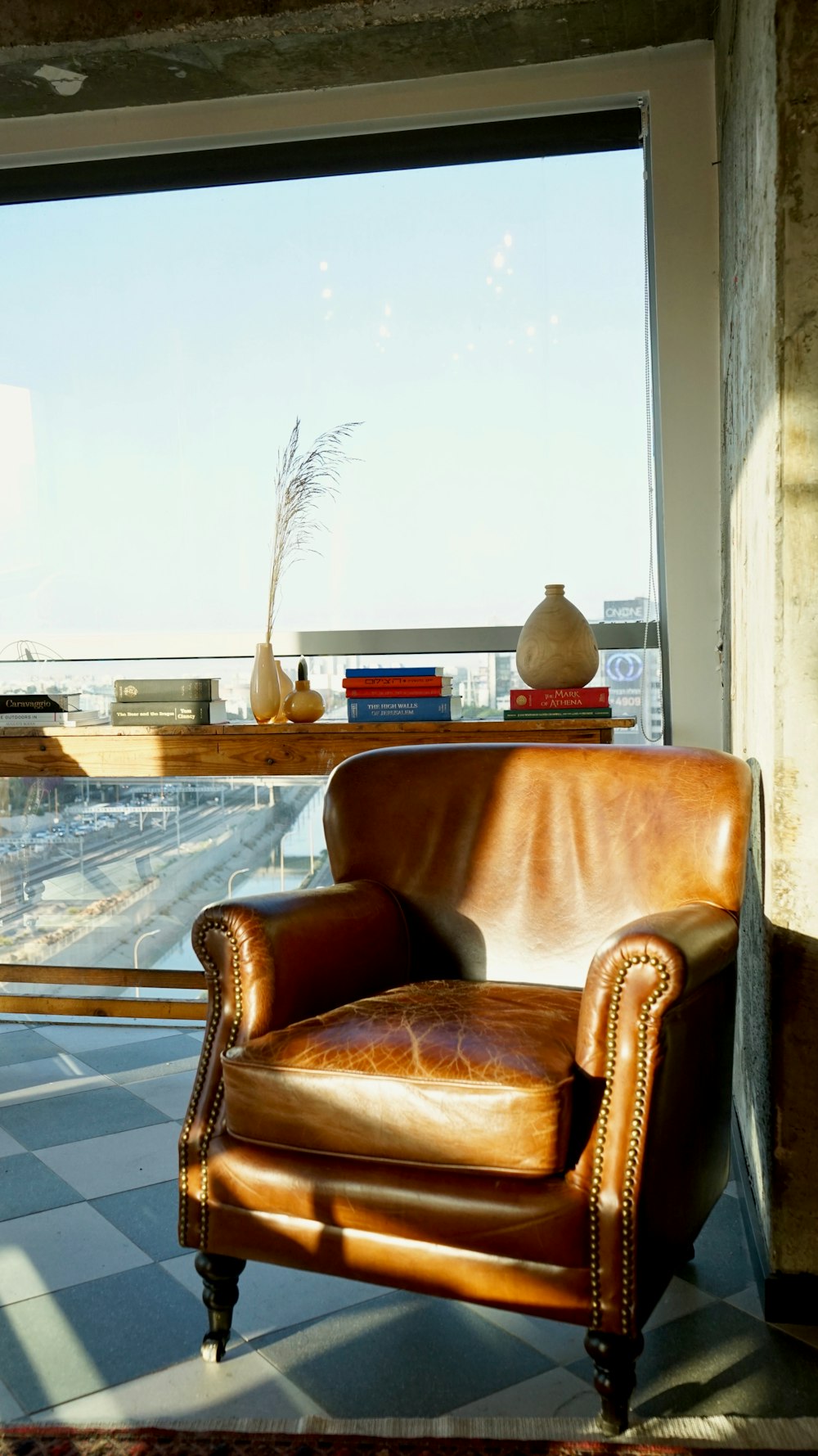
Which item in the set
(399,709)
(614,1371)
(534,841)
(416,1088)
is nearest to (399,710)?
(399,709)

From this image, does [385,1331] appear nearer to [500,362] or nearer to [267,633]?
[267,633]

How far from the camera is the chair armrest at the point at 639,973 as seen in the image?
161cm

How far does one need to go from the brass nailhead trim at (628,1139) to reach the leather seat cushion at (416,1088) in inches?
2.1

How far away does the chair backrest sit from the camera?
209 cm

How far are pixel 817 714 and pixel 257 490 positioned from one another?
2.15 m

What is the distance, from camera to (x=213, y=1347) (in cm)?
182

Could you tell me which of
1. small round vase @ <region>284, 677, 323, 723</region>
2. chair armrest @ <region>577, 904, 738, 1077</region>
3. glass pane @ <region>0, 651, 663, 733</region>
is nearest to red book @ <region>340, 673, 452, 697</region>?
small round vase @ <region>284, 677, 323, 723</region>

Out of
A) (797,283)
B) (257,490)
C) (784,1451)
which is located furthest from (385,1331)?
(257,490)

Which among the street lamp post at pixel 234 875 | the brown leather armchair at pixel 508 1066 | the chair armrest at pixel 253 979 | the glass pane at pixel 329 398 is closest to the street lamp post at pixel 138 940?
the street lamp post at pixel 234 875

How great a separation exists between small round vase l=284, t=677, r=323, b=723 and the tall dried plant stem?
306 mm

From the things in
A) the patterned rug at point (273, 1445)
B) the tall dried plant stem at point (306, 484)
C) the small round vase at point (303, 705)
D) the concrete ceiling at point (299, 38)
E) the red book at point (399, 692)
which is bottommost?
the patterned rug at point (273, 1445)

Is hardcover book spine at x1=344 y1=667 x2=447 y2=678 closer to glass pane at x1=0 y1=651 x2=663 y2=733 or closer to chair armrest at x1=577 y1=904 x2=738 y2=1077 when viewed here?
glass pane at x1=0 y1=651 x2=663 y2=733

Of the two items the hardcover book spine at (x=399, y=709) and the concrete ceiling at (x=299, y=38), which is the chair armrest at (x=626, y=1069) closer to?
the hardcover book spine at (x=399, y=709)

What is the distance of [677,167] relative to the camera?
323 centimetres
